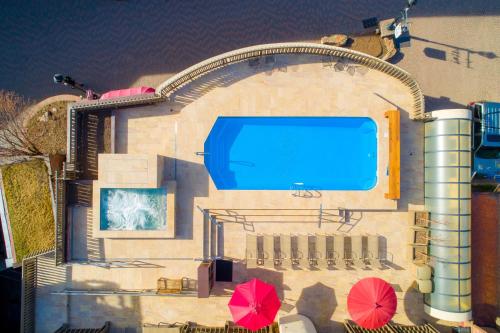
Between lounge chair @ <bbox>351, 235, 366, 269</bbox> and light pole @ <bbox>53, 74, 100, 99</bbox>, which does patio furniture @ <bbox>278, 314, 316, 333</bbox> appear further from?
light pole @ <bbox>53, 74, 100, 99</bbox>

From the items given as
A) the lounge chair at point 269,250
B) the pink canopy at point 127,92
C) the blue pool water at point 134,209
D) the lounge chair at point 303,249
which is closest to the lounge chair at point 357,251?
the lounge chair at point 303,249

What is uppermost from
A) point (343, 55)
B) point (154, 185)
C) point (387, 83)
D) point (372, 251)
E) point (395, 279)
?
Answer: point (343, 55)

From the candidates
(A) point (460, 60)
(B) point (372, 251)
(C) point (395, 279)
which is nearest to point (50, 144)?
(B) point (372, 251)

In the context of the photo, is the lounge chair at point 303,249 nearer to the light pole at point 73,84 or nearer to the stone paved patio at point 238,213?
the stone paved patio at point 238,213

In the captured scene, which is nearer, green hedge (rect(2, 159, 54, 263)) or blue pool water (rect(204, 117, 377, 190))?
blue pool water (rect(204, 117, 377, 190))

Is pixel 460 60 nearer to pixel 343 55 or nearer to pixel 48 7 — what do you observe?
pixel 343 55

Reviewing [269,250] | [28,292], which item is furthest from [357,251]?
[28,292]

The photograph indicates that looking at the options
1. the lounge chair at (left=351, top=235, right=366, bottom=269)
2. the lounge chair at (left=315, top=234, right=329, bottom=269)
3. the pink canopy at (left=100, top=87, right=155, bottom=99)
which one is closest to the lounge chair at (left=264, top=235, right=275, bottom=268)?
the lounge chair at (left=315, top=234, right=329, bottom=269)
